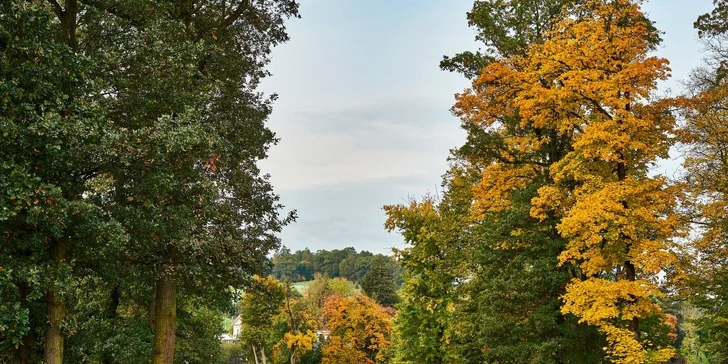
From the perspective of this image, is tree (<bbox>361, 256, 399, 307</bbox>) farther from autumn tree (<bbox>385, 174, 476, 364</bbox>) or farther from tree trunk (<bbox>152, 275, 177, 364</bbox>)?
tree trunk (<bbox>152, 275, 177, 364</bbox>)

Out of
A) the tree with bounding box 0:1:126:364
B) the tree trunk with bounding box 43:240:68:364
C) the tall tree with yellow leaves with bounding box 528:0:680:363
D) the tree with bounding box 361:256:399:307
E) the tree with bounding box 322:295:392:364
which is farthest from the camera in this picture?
the tree with bounding box 361:256:399:307

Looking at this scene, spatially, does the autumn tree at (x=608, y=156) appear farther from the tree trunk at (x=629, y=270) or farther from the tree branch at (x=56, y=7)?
the tree branch at (x=56, y=7)

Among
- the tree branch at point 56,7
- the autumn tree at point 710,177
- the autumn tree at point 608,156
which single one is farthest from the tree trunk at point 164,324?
the autumn tree at point 710,177

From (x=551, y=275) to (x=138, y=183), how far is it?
10877 millimetres

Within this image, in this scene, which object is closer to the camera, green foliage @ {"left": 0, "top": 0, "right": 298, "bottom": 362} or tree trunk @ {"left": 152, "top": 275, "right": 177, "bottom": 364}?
green foliage @ {"left": 0, "top": 0, "right": 298, "bottom": 362}

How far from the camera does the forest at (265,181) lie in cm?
780

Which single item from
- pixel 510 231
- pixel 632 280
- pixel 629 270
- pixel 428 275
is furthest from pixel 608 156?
pixel 428 275

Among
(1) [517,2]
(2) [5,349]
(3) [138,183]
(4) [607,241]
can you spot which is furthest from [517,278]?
(2) [5,349]

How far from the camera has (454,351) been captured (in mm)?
20672

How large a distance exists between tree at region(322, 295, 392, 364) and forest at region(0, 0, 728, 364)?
17568 millimetres

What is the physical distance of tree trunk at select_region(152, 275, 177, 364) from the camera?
1129cm

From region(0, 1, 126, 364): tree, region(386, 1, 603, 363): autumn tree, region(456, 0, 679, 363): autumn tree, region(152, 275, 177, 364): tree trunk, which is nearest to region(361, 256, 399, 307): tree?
region(386, 1, 603, 363): autumn tree

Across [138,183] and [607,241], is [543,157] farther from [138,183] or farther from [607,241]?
[138,183]

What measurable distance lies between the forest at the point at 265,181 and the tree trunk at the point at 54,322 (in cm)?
3
